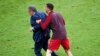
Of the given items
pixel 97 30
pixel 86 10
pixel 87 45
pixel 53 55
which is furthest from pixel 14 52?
pixel 86 10

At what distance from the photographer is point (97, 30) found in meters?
13.6

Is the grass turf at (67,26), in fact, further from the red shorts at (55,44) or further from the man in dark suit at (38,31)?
the red shorts at (55,44)

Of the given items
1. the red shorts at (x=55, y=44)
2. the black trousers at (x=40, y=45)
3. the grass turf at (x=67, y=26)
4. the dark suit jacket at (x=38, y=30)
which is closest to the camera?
the red shorts at (x=55, y=44)

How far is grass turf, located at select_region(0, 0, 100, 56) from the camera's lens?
12.3 metres

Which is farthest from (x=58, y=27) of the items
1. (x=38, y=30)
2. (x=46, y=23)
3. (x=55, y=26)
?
(x=38, y=30)

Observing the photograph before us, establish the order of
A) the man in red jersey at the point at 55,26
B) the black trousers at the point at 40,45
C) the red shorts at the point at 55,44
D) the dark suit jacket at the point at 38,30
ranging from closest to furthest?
the man in red jersey at the point at 55,26, the red shorts at the point at 55,44, the dark suit jacket at the point at 38,30, the black trousers at the point at 40,45

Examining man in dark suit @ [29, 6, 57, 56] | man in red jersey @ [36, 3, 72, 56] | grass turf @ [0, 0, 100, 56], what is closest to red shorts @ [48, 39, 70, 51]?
man in red jersey @ [36, 3, 72, 56]

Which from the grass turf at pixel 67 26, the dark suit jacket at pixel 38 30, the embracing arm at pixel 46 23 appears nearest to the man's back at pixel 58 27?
the embracing arm at pixel 46 23

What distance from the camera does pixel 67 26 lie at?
47.2 ft

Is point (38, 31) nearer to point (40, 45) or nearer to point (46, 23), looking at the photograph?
point (40, 45)

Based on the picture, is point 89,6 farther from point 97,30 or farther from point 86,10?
point 97,30

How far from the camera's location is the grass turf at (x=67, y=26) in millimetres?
12297

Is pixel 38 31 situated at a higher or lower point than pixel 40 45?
higher

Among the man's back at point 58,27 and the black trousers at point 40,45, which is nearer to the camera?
the man's back at point 58,27
